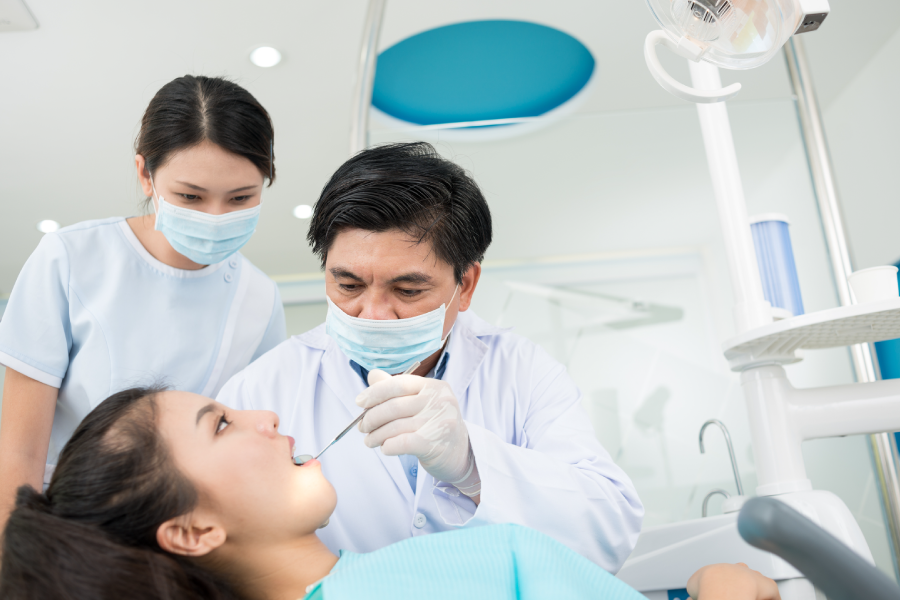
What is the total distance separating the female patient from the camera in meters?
0.87

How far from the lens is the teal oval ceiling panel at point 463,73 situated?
8.40ft

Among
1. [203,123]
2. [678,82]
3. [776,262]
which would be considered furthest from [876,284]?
[203,123]

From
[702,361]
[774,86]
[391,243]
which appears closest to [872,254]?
[774,86]

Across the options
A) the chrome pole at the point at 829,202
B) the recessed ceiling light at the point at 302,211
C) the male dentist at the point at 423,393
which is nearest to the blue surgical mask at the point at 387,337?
the male dentist at the point at 423,393

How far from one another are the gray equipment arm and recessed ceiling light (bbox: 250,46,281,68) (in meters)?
2.78

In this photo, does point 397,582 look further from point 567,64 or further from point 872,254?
point 872,254

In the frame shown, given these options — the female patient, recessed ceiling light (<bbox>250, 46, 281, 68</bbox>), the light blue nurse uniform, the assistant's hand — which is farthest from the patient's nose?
recessed ceiling light (<bbox>250, 46, 281, 68</bbox>)

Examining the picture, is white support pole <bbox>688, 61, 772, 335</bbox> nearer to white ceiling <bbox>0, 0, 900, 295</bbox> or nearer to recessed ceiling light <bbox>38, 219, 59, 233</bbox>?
white ceiling <bbox>0, 0, 900, 295</bbox>

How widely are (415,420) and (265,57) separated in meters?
2.29

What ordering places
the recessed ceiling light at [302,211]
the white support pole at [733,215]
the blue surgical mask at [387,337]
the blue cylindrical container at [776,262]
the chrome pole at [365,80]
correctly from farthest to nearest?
1. the recessed ceiling light at [302,211]
2. the chrome pole at [365,80]
3. the blue cylindrical container at [776,262]
4. the white support pole at [733,215]
5. the blue surgical mask at [387,337]

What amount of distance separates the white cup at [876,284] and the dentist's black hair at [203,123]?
4.19ft

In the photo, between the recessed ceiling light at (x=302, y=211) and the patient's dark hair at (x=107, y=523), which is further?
the recessed ceiling light at (x=302, y=211)

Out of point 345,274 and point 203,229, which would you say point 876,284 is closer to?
point 345,274

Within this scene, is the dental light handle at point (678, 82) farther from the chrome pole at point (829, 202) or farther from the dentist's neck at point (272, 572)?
the chrome pole at point (829, 202)
